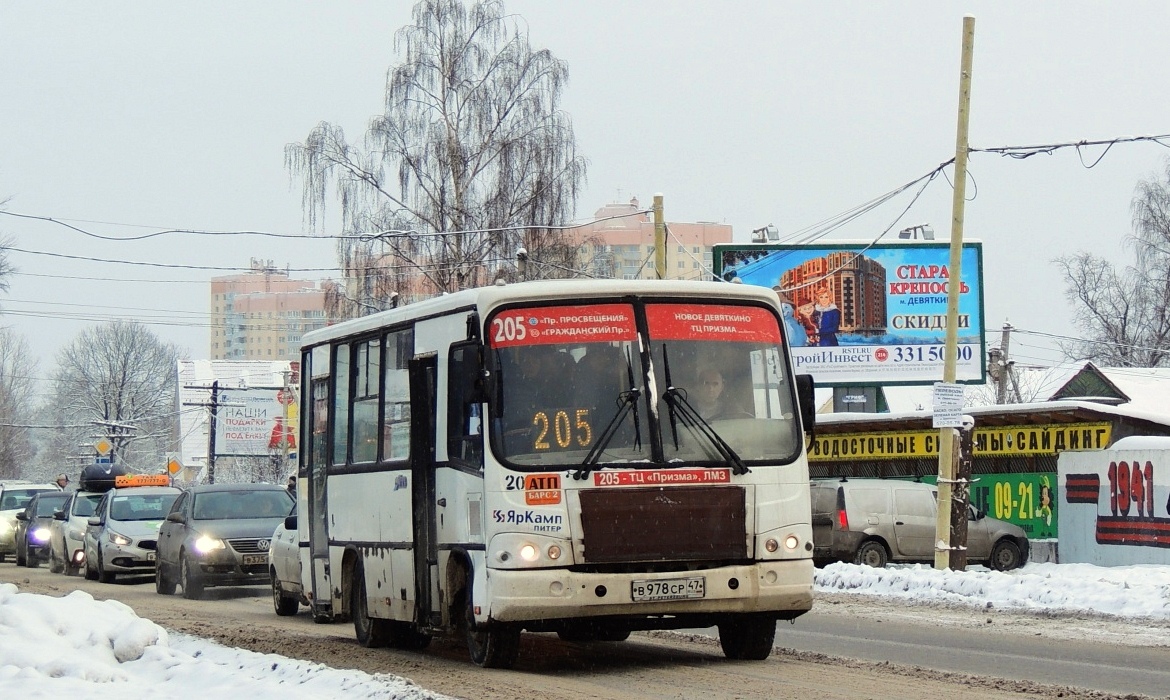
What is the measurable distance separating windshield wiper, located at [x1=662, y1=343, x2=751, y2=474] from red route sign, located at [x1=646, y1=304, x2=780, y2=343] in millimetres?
346

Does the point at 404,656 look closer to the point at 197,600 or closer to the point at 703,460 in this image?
the point at 703,460

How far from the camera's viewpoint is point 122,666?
37.3ft

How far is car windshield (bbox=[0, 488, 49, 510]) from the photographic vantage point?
45406 millimetres

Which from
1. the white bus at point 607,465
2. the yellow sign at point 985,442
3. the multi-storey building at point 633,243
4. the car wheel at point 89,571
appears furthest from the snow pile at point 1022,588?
the car wheel at point 89,571

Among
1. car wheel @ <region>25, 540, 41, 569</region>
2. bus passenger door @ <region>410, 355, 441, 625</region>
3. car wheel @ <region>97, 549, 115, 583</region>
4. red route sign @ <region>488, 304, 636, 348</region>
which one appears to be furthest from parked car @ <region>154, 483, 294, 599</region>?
car wheel @ <region>25, 540, 41, 569</region>

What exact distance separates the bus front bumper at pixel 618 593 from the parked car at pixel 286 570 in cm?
764

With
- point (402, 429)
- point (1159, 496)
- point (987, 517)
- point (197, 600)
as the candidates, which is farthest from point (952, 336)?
point (402, 429)

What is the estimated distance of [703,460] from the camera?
11.9m

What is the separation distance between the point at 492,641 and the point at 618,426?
5.83 feet

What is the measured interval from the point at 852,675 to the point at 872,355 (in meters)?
28.5

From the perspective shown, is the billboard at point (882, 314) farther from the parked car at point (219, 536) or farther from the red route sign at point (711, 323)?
the red route sign at point (711, 323)

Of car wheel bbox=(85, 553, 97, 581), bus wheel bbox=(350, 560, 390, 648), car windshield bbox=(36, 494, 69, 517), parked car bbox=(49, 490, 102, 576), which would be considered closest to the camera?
bus wheel bbox=(350, 560, 390, 648)

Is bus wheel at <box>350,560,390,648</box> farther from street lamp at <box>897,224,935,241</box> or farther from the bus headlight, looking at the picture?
street lamp at <box>897,224,935,241</box>

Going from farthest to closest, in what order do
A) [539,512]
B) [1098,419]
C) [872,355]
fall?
1. [872,355]
2. [1098,419]
3. [539,512]
